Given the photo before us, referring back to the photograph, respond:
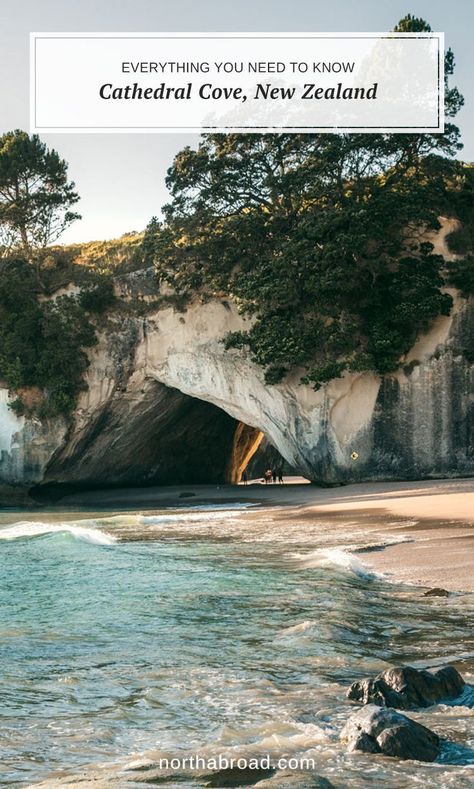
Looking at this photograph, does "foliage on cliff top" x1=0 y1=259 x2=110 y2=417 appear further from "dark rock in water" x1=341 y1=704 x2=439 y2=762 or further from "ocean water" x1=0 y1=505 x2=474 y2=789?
"dark rock in water" x1=341 y1=704 x2=439 y2=762

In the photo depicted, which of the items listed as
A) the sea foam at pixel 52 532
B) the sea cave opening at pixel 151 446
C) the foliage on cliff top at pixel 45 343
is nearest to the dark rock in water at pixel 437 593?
the sea foam at pixel 52 532

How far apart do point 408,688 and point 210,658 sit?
2.17m

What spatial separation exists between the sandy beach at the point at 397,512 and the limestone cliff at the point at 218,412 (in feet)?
A: 5.36

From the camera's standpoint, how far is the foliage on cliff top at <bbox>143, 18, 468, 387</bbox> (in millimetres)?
28016

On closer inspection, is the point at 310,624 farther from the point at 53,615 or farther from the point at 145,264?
the point at 145,264

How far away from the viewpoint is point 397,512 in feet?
63.1

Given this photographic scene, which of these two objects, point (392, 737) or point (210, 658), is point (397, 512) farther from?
point (392, 737)

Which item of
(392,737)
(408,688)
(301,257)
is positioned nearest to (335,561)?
(408,688)

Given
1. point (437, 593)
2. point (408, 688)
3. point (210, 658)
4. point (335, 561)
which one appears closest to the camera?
point (408, 688)

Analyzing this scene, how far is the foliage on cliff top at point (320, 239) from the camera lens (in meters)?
28.0

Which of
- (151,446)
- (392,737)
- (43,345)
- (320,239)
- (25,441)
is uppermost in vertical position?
(320,239)

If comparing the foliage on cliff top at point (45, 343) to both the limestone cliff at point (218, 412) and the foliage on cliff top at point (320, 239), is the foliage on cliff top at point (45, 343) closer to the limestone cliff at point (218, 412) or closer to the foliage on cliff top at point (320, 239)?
the limestone cliff at point (218, 412)

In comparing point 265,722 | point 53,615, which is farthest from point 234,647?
point 53,615

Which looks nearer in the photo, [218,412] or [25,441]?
[25,441]
